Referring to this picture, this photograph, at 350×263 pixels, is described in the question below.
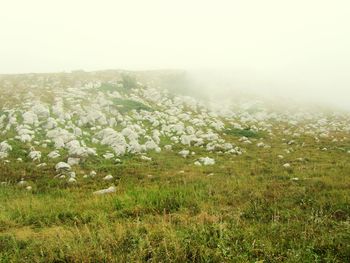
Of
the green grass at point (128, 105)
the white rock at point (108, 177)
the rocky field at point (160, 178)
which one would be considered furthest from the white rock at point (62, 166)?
the green grass at point (128, 105)

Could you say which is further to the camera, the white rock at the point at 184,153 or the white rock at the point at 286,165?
the white rock at the point at 184,153

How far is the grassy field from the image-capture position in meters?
6.30

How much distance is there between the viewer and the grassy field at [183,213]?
6297 mm

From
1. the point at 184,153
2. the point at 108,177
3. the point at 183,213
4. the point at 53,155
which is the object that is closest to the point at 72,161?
the point at 53,155

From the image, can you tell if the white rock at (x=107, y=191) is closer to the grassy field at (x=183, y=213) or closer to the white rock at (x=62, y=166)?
the grassy field at (x=183, y=213)

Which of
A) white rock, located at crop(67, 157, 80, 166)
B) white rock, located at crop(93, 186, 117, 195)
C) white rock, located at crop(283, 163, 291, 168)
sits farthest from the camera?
white rock, located at crop(67, 157, 80, 166)

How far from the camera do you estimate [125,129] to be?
20594mm

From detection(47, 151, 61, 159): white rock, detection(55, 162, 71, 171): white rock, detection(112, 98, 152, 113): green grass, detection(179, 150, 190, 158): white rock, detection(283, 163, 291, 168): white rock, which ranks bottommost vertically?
detection(179, 150, 190, 158): white rock

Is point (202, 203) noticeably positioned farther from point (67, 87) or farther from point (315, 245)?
point (67, 87)

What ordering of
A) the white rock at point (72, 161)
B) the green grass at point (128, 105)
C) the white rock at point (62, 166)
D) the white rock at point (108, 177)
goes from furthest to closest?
the green grass at point (128, 105), the white rock at point (72, 161), the white rock at point (62, 166), the white rock at point (108, 177)

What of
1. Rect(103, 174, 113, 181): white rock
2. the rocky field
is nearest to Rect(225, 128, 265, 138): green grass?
the rocky field

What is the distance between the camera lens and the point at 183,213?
9.19m

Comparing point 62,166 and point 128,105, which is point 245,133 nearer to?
point 128,105

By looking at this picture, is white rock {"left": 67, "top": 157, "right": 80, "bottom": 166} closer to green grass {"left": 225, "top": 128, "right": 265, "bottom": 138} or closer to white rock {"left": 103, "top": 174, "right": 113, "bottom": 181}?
white rock {"left": 103, "top": 174, "right": 113, "bottom": 181}
